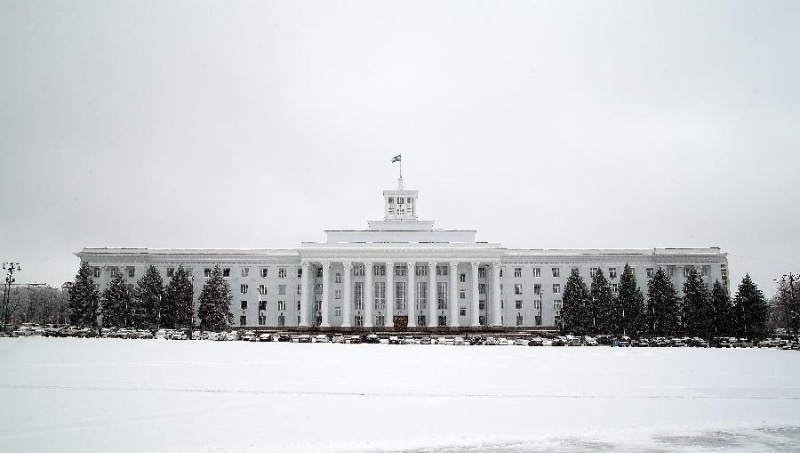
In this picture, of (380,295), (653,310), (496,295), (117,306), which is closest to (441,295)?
(496,295)

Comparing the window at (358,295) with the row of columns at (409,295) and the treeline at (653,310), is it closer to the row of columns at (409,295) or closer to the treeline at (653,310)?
the row of columns at (409,295)

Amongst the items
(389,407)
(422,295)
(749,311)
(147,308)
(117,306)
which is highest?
(422,295)

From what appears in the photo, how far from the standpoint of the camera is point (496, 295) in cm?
A: 8069

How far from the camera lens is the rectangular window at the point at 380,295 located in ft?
277

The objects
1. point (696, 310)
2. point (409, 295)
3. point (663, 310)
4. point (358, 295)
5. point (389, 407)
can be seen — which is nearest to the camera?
point (389, 407)

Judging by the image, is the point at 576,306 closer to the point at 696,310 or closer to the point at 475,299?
the point at 475,299

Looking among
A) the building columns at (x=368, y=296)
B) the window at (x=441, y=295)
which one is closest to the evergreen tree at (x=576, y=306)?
the window at (x=441, y=295)

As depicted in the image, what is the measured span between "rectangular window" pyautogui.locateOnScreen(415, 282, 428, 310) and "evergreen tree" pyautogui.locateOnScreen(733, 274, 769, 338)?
3745 centimetres

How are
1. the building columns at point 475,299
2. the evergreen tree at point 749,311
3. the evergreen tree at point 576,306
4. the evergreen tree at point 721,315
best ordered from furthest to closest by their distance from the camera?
the building columns at point 475,299
the evergreen tree at point 576,306
the evergreen tree at point 721,315
the evergreen tree at point 749,311

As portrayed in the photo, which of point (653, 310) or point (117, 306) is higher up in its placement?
point (117, 306)

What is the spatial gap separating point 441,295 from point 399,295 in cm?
580

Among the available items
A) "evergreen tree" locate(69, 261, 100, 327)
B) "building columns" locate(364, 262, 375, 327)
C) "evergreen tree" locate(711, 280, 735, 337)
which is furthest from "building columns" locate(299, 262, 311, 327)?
"evergreen tree" locate(711, 280, 735, 337)

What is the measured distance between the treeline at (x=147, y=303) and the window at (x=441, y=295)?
27896 millimetres

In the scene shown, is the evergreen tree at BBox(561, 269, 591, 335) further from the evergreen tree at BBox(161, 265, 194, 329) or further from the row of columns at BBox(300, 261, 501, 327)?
the evergreen tree at BBox(161, 265, 194, 329)
